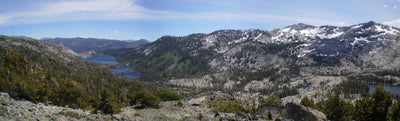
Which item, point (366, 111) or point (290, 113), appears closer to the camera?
point (290, 113)

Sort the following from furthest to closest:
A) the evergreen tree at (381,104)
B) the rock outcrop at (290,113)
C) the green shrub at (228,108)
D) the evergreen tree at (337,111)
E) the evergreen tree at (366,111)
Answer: the evergreen tree at (337,111) < the green shrub at (228,108) < the evergreen tree at (366,111) < the evergreen tree at (381,104) < the rock outcrop at (290,113)

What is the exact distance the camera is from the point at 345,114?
219ft

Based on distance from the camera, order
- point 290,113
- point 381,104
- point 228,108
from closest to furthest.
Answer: point 290,113, point 381,104, point 228,108

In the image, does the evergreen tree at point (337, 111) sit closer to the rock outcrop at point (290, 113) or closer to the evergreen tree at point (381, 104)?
the evergreen tree at point (381, 104)

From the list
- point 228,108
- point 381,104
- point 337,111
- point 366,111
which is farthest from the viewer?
point 337,111

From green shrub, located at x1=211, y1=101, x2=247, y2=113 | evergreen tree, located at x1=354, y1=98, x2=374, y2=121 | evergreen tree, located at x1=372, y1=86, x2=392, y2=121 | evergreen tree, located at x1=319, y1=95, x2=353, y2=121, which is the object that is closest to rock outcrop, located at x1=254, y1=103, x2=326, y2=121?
green shrub, located at x1=211, y1=101, x2=247, y2=113

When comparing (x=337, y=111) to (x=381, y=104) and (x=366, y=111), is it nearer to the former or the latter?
(x=366, y=111)

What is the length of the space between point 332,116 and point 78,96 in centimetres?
8342

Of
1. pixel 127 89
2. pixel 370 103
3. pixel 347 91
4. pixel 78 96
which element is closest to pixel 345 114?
pixel 370 103

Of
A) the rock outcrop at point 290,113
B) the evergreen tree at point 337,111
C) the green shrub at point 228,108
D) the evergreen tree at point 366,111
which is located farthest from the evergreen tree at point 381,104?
the green shrub at point 228,108

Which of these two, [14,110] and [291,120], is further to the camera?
[291,120]

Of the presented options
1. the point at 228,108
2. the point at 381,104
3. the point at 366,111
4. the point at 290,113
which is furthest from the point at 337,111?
the point at 228,108

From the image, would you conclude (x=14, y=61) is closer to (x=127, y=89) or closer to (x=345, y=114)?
(x=127, y=89)

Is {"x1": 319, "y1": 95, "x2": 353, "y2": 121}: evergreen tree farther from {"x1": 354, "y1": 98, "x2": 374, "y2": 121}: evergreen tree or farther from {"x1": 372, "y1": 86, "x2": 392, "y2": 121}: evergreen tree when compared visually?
{"x1": 372, "y1": 86, "x2": 392, "y2": 121}: evergreen tree
